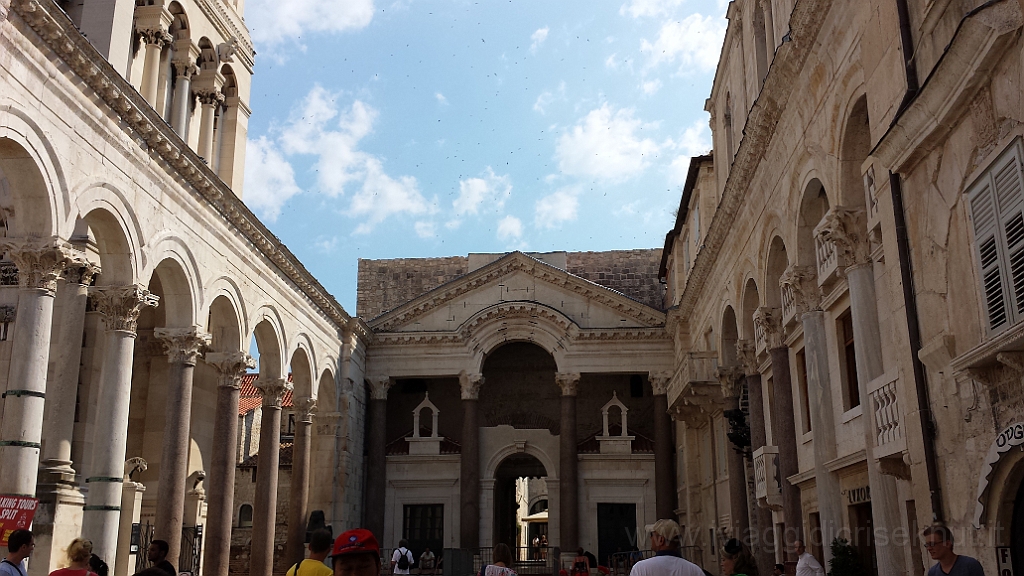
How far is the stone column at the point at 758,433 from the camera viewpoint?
59.2 feet

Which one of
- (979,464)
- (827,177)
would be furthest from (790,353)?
(979,464)

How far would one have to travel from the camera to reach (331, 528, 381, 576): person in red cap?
154 inches

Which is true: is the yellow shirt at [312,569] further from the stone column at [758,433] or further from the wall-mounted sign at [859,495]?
the stone column at [758,433]

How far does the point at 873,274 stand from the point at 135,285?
38.3 feet

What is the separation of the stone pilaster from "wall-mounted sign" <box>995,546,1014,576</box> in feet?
80.2

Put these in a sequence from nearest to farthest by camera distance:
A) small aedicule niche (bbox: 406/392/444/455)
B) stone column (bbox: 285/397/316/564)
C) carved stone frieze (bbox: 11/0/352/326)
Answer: carved stone frieze (bbox: 11/0/352/326) → stone column (bbox: 285/397/316/564) → small aedicule niche (bbox: 406/392/444/455)

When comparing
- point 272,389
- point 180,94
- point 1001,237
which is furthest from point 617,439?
point 1001,237

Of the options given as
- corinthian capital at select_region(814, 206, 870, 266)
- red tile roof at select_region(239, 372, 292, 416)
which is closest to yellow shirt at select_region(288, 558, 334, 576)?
corinthian capital at select_region(814, 206, 870, 266)

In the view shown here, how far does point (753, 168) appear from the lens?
55.1ft

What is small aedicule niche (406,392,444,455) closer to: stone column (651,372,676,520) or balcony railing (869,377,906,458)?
stone column (651,372,676,520)

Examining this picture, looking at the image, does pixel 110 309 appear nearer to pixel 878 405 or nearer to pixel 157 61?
pixel 157 61

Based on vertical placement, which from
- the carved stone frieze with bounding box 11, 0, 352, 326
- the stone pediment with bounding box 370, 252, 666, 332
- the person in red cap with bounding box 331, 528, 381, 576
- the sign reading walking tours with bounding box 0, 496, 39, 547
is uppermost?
the stone pediment with bounding box 370, 252, 666, 332

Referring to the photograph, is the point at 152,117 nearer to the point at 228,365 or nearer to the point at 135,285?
the point at 135,285

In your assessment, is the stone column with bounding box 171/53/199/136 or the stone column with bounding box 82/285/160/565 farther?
the stone column with bounding box 171/53/199/136
